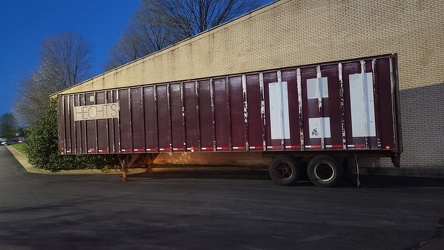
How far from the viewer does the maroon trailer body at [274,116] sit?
9570 mm

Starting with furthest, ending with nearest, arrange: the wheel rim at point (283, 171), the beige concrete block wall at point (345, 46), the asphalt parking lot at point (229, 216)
A: the beige concrete block wall at point (345, 46) < the wheel rim at point (283, 171) < the asphalt parking lot at point (229, 216)

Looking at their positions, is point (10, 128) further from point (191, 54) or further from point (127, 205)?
point (127, 205)

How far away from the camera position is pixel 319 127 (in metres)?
10.1

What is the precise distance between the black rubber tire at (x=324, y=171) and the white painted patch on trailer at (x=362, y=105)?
3.26ft

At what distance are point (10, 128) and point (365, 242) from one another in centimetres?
9449

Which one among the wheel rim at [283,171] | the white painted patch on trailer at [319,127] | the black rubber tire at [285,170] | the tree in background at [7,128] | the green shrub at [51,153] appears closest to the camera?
→ the white painted patch on trailer at [319,127]

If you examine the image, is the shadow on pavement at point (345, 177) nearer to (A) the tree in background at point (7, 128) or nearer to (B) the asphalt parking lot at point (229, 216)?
(B) the asphalt parking lot at point (229, 216)

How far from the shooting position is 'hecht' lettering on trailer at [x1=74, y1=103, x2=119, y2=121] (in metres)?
13.0

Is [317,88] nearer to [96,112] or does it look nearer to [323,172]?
[323,172]

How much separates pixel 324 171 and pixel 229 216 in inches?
168

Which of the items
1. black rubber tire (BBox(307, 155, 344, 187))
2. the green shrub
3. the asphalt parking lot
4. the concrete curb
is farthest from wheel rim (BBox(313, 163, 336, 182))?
the green shrub

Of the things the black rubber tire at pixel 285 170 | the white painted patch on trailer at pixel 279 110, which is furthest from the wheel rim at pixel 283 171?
the white painted patch on trailer at pixel 279 110

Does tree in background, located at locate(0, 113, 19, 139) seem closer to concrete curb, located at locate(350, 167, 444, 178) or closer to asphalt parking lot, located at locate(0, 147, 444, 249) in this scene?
Result: asphalt parking lot, located at locate(0, 147, 444, 249)

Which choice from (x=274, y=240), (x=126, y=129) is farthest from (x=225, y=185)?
(x=274, y=240)
